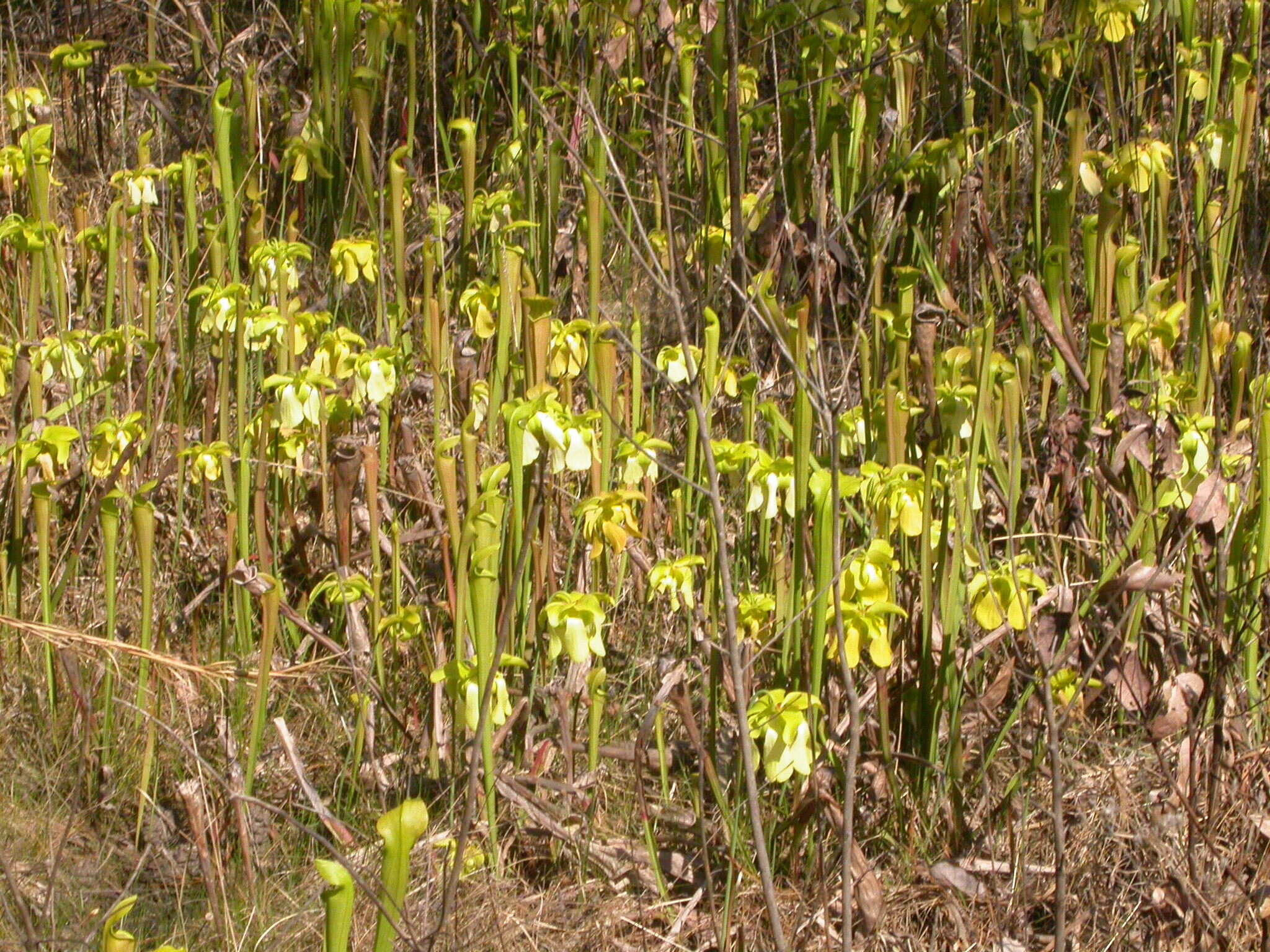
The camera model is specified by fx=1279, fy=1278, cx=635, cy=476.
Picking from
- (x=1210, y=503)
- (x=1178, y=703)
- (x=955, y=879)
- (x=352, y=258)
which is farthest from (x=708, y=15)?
(x=955, y=879)

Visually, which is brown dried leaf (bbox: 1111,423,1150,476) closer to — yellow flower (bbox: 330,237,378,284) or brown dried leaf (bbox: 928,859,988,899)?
brown dried leaf (bbox: 928,859,988,899)

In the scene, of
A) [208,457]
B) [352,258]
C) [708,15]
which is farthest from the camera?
[708,15]

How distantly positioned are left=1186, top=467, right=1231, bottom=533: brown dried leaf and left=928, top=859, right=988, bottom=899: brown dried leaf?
542mm

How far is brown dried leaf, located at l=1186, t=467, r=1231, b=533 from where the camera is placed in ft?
5.43

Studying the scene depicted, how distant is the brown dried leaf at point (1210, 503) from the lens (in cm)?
165

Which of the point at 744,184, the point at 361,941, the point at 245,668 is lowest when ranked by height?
the point at 361,941

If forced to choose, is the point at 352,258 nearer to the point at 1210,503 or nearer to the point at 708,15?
the point at 708,15

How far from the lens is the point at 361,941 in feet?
4.78

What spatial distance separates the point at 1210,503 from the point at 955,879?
1.94 feet

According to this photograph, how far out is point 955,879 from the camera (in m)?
1.55

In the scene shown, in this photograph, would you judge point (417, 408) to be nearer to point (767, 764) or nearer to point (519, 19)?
point (519, 19)

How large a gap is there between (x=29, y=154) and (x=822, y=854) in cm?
190

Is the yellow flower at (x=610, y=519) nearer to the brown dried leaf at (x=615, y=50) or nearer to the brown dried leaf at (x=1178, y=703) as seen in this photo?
the brown dried leaf at (x=1178, y=703)

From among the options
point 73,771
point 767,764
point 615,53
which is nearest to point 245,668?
point 73,771
